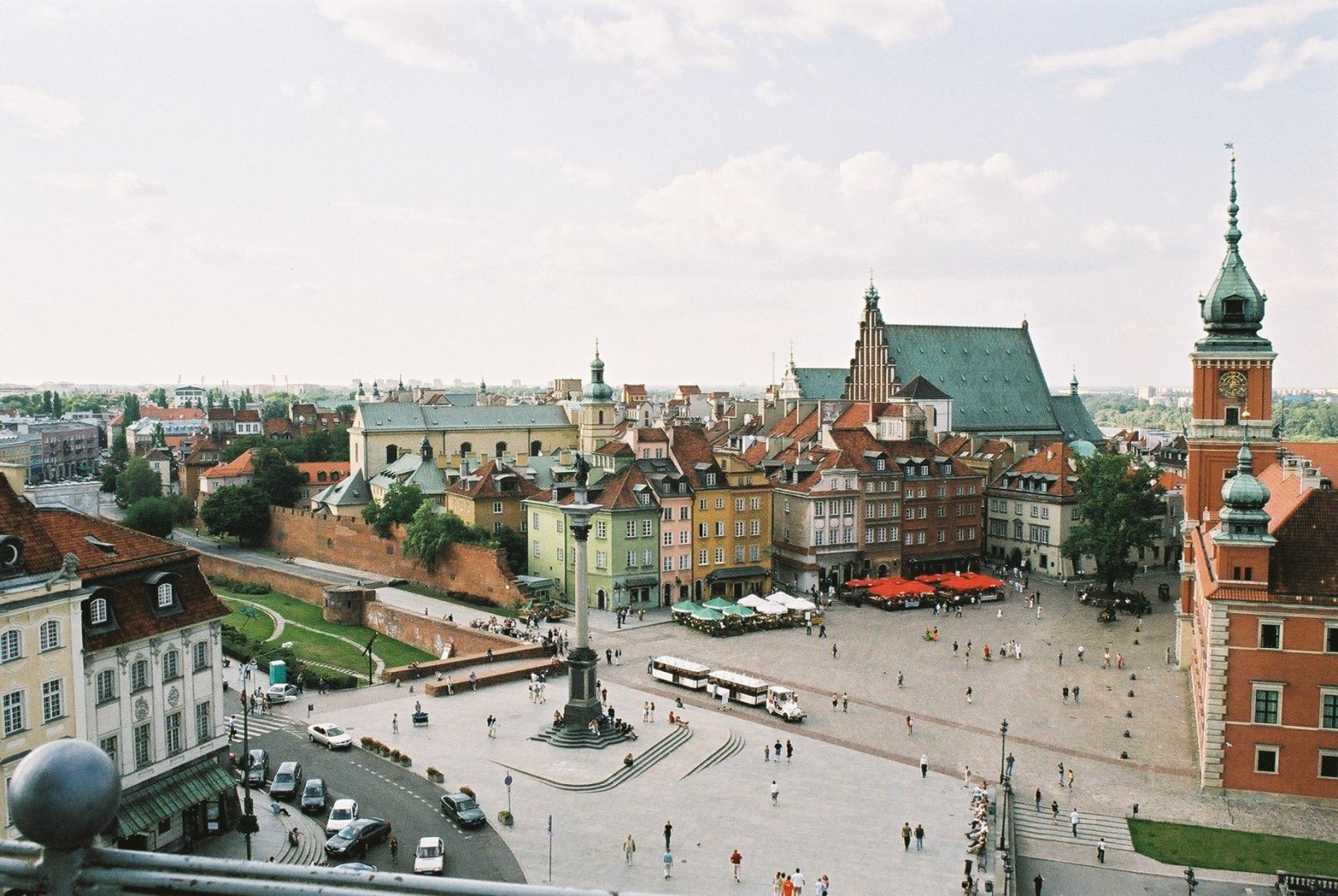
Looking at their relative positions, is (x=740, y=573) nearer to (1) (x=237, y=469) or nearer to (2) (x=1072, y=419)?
(2) (x=1072, y=419)

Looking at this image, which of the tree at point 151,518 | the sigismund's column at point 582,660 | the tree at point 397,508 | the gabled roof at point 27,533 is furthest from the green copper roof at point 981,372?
the gabled roof at point 27,533

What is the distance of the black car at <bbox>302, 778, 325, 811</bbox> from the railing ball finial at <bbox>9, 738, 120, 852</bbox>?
33655 mm

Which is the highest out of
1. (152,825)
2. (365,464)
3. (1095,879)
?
(365,464)

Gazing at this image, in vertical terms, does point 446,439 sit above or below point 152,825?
above

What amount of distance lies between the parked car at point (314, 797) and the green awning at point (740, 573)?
3642 centimetres

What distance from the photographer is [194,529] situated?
339 feet

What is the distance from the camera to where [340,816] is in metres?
32.3

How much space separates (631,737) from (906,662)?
1710 cm

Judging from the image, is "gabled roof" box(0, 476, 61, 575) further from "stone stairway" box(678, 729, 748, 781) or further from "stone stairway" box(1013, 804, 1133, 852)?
"stone stairway" box(1013, 804, 1133, 852)

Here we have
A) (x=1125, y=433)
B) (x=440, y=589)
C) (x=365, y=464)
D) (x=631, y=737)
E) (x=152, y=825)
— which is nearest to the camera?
(x=152, y=825)

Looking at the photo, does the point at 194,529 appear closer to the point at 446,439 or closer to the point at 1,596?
the point at 446,439

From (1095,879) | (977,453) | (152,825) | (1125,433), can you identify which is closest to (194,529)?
(977,453)

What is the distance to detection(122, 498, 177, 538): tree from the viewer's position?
295 ft

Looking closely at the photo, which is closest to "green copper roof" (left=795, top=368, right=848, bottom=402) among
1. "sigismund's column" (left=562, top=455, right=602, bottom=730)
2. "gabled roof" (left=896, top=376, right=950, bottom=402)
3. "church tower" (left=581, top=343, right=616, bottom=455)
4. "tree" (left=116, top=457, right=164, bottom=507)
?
"gabled roof" (left=896, top=376, right=950, bottom=402)
